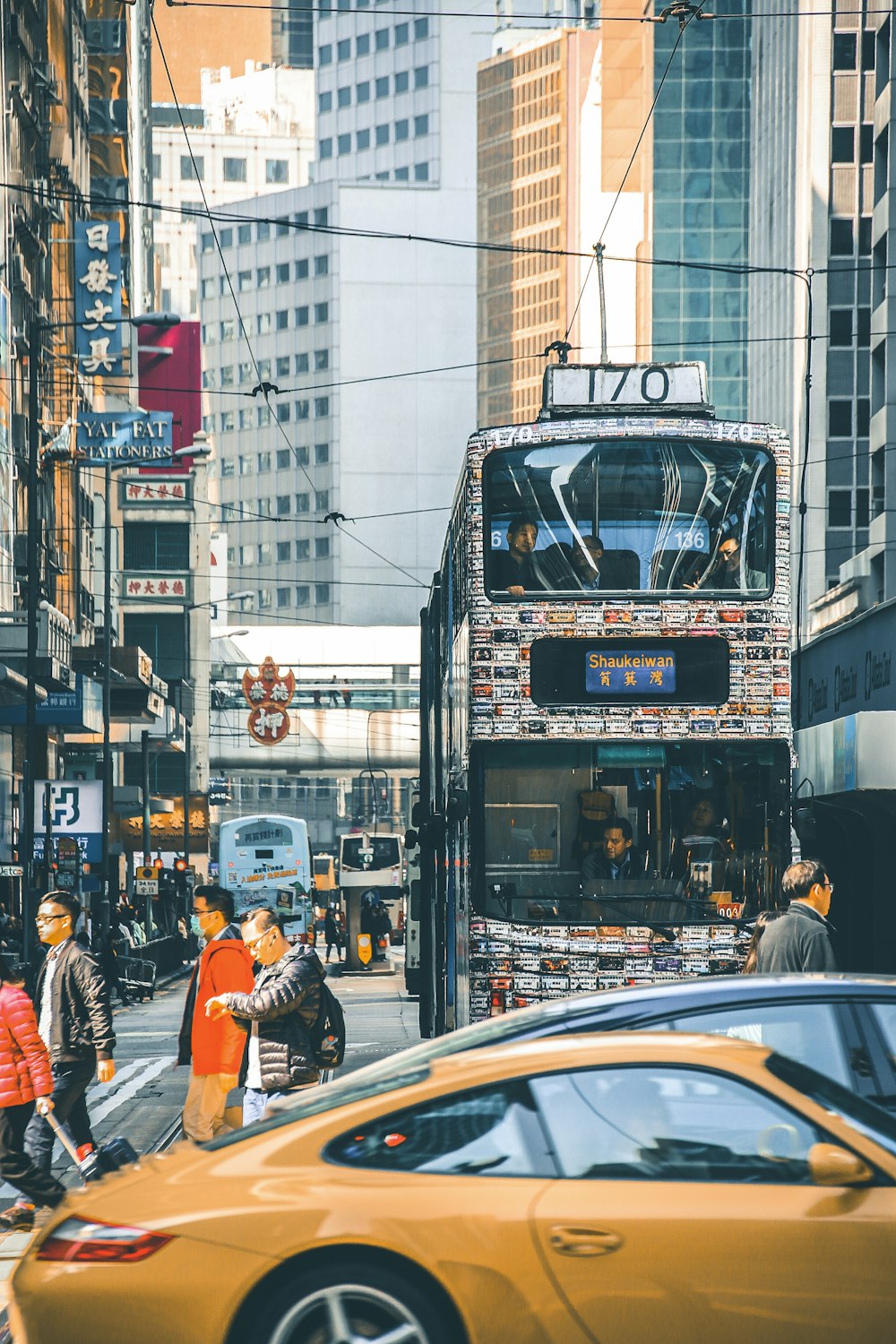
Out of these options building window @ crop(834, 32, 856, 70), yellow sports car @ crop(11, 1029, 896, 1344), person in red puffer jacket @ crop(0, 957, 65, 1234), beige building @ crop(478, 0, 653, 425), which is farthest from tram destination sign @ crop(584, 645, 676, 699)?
beige building @ crop(478, 0, 653, 425)

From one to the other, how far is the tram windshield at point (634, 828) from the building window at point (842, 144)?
5645 centimetres

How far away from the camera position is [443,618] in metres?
17.1

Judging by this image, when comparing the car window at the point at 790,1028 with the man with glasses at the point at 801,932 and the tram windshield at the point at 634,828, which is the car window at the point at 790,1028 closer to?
the man with glasses at the point at 801,932

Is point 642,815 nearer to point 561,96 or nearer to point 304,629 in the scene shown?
point 304,629

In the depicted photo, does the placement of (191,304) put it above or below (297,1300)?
above

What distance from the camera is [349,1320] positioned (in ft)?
16.7

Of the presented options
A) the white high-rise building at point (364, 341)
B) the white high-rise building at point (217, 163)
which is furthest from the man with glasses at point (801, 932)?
the white high-rise building at point (217, 163)

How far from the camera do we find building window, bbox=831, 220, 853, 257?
65250mm

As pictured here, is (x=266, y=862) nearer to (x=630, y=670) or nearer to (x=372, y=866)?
(x=372, y=866)

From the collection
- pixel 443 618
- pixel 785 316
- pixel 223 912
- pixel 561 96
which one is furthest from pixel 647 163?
pixel 223 912

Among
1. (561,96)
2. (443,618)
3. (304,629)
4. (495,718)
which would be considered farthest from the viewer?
(561,96)

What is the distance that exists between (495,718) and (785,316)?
57.4m

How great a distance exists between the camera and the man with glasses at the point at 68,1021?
1010 centimetres

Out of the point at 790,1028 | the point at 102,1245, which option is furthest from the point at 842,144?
the point at 102,1245
